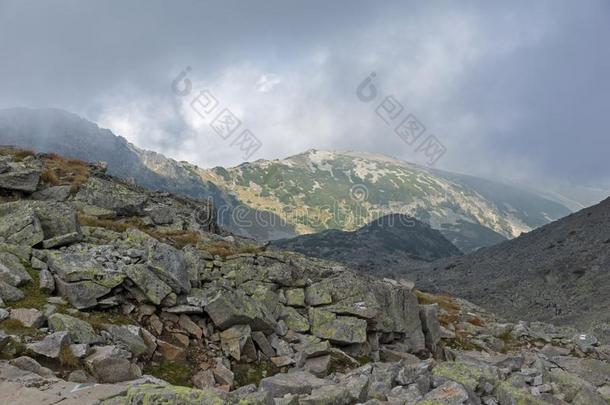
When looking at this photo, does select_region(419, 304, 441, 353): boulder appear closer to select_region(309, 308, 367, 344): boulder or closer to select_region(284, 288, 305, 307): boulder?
select_region(309, 308, 367, 344): boulder

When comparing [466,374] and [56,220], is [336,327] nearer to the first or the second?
[466,374]

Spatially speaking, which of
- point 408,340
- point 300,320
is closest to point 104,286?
point 300,320

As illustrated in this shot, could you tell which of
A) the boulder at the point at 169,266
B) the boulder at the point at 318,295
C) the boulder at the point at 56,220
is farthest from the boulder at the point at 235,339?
the boulder at the point at 56,220

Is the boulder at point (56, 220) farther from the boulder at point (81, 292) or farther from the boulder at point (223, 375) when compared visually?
the boulder at point (223, 375)

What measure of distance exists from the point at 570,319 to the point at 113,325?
9441 cm

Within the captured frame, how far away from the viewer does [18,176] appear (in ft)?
107

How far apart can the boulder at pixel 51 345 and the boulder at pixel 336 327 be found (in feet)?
40.5

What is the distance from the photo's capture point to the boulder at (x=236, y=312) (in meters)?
20.6

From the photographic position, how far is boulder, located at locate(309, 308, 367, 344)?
23312 millimetres

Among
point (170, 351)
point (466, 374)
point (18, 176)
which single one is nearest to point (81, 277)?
point (170, 351)

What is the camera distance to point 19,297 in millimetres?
17328

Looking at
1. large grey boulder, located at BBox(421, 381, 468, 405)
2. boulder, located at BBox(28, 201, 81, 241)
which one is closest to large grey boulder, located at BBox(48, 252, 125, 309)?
boulder, located at BBox(28, 201, 81, 241)

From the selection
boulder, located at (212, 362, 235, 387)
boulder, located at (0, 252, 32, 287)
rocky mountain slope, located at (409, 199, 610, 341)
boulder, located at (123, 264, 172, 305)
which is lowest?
rocky mountain slope, located at (409, 199, 610, 341)

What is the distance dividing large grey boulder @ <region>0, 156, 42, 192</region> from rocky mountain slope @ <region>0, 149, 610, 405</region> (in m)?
0.09
